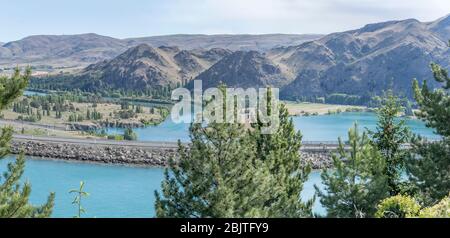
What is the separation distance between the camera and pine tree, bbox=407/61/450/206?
60.8 feet

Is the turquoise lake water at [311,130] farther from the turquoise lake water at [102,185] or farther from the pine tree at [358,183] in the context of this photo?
the pine tree at [358,183]

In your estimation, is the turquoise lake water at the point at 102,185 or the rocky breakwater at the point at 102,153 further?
the rocky breakwater at the point at 102,153

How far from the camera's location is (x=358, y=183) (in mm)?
→ 19812

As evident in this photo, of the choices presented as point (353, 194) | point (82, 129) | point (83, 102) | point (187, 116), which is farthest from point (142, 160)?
point (83, 102)

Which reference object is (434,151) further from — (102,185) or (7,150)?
(102,185)

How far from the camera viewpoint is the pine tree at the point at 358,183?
19000 millimetres

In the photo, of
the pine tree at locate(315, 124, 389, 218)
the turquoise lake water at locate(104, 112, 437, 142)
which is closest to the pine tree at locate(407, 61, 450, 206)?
the pine tree at locate(315, 124, 389, 218)

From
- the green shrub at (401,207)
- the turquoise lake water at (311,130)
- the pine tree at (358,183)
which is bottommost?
the turquoise lake water at (311,130)

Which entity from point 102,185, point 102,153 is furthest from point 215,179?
point 102,153

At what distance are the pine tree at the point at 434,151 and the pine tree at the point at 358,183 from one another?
4.41ft

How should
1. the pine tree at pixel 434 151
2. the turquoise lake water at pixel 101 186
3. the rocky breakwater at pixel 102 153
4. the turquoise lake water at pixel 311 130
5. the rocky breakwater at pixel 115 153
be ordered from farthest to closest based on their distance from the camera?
the turquoise lake water at pixel 311 130
the rocky breakwater at pixel 102 153
the rocky breakwater at pixel 115 153
the turquoise lake water at pixel 101 186
the pine tree at pixel 434 151

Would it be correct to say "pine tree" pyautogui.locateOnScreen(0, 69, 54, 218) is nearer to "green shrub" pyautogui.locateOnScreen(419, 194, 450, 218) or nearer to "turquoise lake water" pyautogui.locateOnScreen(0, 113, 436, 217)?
"green shrub" pyautogui.locateOnScreen(419, 194, 450, 218)

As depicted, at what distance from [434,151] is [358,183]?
3.08 m

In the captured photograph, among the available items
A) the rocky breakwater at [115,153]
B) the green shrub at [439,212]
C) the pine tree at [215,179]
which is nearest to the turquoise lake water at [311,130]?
the rocky breakwater at [115,153]
